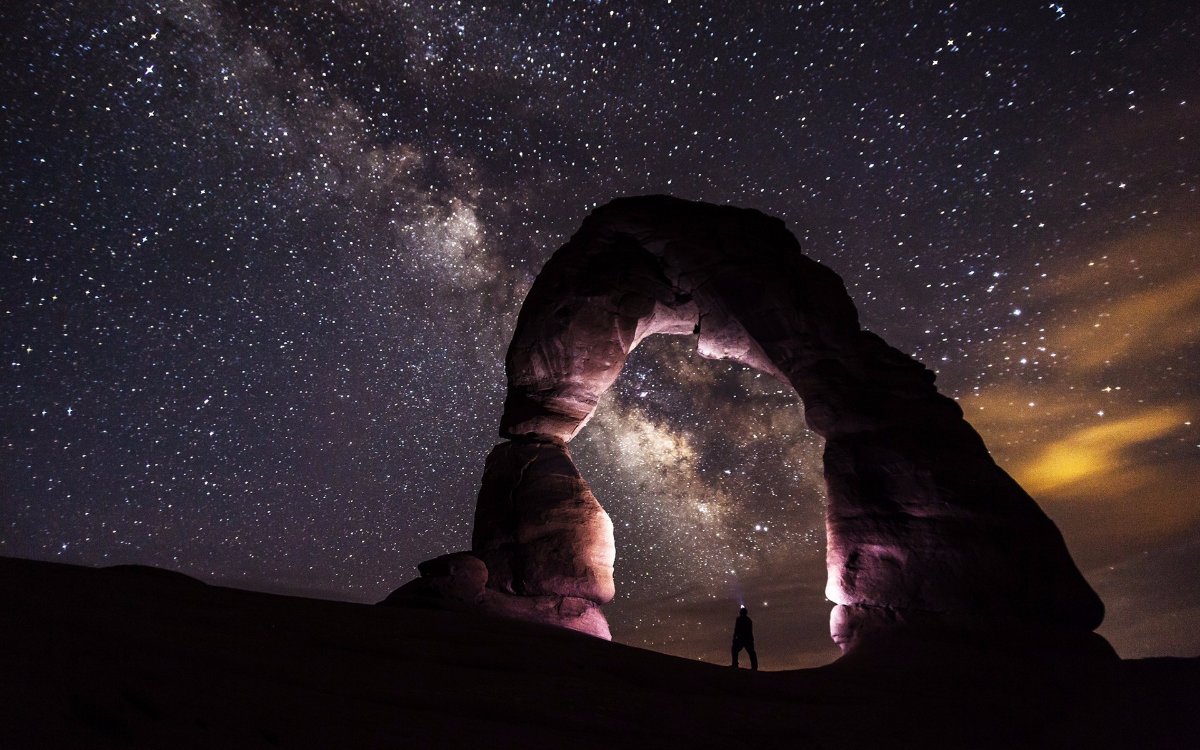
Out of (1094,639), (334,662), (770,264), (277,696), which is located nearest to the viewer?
(277,696)

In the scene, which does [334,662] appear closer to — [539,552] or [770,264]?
[539,552]

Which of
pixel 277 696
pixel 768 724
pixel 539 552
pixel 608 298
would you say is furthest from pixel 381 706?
pixel 608 298

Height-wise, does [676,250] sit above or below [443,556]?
above

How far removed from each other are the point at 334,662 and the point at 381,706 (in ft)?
3.00

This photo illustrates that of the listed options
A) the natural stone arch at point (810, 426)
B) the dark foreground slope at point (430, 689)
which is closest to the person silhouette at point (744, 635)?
the natural stone arch at point (810, 426)

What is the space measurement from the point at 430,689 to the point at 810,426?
11162 mm

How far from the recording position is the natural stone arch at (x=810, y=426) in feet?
35.9

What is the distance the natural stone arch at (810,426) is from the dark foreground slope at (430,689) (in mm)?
2210

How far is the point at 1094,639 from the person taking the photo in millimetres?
9961

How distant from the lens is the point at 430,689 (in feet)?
14.7

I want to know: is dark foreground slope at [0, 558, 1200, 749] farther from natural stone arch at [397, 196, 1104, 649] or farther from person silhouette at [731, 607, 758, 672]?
person silhouette at [731, 607, 758, 672]

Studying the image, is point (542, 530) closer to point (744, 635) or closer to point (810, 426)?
point (744, 635)

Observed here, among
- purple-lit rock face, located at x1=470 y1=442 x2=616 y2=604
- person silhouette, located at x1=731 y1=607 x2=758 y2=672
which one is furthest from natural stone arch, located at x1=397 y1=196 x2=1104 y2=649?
person silhouette, located at x1=731 y1=607 x2=758 y2=672

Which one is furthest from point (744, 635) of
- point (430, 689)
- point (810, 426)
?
point (430, 689)
